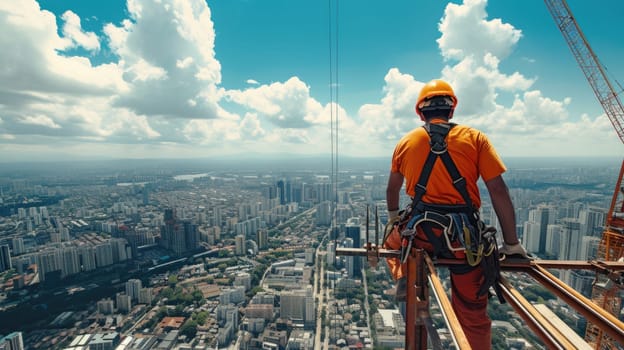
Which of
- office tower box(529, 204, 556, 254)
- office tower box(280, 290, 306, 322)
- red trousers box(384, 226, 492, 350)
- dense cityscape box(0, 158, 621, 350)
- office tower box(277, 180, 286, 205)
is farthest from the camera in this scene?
office tower box(277, 180, 286, 205)

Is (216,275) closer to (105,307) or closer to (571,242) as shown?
(105,307)

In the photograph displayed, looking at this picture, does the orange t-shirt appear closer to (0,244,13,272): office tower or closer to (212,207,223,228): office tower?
(0,244,13,272): office tower

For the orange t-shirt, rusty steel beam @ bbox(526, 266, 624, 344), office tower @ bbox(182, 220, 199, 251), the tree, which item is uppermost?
the orange t-shirt

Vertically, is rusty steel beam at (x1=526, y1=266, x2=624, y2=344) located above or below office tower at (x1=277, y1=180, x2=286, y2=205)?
above

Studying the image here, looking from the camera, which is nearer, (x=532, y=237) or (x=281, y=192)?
(x=532, y=237)

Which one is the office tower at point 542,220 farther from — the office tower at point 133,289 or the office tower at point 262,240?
the office tower at point 133,289

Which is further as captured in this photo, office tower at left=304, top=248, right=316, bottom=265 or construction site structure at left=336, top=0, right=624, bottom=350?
office tower at left=304, top=248, right=316, bottom=265

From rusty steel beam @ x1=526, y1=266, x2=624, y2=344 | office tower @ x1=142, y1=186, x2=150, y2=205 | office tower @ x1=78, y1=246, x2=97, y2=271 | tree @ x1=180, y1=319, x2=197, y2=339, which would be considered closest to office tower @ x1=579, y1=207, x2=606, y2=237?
rusty steel beam @ x1=526, y1=266, x2=624, y2=344

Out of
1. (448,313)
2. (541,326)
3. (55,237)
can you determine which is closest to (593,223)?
(541,326)

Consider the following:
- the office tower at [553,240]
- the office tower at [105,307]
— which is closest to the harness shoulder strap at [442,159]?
the office tower at [105,307]
